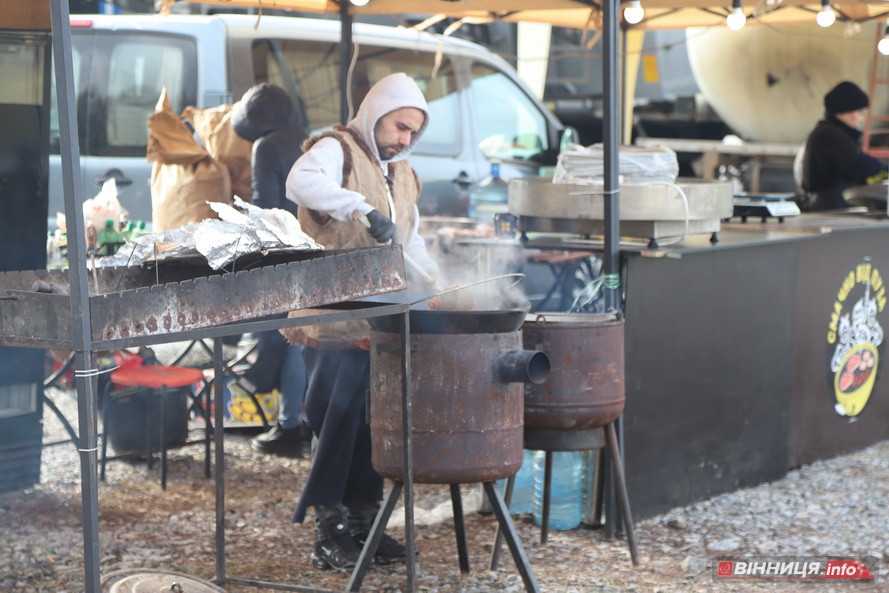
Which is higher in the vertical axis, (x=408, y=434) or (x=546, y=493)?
(x=408, y=434)

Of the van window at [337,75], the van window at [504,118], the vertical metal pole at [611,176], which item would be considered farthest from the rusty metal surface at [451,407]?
the van window at [504,118]

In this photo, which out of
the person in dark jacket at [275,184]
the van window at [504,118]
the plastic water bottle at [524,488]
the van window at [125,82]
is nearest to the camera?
the plastic water bottle at [524,488]

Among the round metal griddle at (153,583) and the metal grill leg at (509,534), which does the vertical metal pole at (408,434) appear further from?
the round metal griddle at (153,583)

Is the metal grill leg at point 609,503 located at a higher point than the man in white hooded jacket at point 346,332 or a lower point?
lower

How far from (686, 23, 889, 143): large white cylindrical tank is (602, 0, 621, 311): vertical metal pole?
7.29 metres

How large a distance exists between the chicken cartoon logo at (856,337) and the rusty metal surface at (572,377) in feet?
7.77

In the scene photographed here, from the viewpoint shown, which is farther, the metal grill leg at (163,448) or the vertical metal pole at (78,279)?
the metal grill leg at (163,448)

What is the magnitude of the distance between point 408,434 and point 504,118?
6.32 meters

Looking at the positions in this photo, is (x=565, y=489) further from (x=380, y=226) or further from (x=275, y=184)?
(x=275, y=184)

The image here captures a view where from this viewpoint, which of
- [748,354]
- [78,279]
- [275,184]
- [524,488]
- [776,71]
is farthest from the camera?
[776,71]

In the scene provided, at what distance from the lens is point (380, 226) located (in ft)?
15.2

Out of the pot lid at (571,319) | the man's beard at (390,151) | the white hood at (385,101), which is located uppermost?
the white hood at (385,101)

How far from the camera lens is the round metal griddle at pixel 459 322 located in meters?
4.12

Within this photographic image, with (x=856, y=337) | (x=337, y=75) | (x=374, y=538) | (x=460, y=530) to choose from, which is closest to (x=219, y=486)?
(x=374, y=538)
